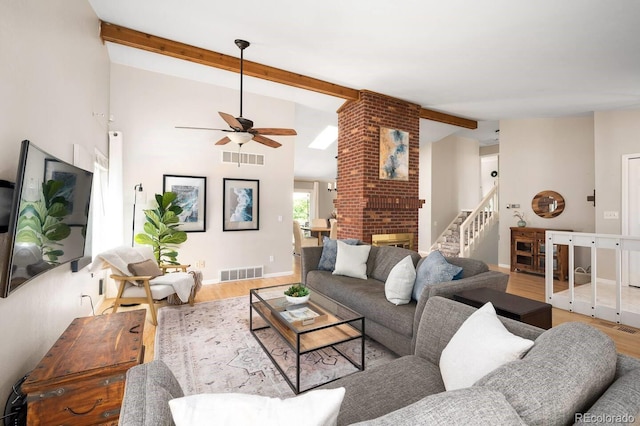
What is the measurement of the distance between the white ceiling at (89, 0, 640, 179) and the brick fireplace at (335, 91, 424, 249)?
0.39 metres

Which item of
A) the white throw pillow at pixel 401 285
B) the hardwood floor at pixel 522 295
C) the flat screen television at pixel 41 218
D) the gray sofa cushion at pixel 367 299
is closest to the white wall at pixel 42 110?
the flat screen television at pixel 41 218

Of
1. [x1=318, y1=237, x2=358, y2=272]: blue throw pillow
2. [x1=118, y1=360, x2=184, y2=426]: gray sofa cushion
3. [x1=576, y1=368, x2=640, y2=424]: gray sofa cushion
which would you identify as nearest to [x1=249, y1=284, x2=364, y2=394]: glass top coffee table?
[x1=318, y1=237, x2=358, y2=272]: blue throw pillow

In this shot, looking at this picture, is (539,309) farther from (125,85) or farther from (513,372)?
(125,85)

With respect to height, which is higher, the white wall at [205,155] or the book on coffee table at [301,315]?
the white wall at [205,155]

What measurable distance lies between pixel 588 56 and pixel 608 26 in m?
0.62

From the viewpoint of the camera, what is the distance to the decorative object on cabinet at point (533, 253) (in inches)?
210

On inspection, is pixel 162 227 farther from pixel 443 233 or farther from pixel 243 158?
pixel 443 233

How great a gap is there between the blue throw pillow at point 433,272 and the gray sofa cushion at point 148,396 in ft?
6.59

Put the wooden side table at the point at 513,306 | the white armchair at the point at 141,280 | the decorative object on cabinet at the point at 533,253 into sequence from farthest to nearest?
1. the decorative object on cabinet at the point at 533,253
2. the white armchair at the point at 141,280
3. the wooden side table at the point at 513,306

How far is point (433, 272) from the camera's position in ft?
8.34

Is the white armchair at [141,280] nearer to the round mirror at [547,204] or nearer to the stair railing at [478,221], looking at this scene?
the stair railing at [478,221]

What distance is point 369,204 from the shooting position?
4777 mm

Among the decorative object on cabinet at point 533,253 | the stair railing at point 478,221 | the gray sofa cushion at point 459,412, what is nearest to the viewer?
the gray sofa cushion at point 459,412

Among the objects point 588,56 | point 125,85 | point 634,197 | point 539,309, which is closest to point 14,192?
point 539,309
